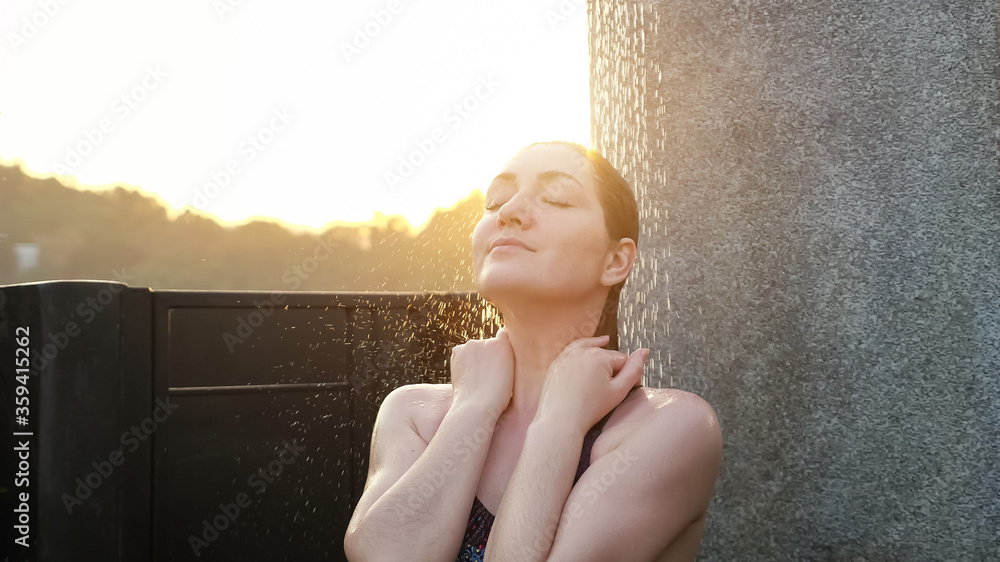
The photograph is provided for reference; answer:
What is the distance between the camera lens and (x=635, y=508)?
1.63 meters

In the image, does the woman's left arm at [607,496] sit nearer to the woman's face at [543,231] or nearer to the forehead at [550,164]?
the woman's face at [543,231]

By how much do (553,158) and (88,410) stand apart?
2.29 m

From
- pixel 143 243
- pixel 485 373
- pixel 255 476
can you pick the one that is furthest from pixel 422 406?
pixel 143 243

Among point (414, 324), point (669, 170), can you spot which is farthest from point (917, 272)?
point (414, 324)

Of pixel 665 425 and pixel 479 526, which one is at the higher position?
pixel 665 425

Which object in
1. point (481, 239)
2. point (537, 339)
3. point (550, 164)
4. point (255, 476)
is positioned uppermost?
point (550, 164)

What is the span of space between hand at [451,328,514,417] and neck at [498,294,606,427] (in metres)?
0.04

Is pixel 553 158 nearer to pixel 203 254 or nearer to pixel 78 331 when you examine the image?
pixel 78 331

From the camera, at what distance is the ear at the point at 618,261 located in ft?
6.81

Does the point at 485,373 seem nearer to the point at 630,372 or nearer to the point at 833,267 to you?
the point at 630,372

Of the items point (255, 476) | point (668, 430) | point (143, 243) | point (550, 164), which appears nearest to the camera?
point (668, 430)

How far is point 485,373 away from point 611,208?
0.59 m

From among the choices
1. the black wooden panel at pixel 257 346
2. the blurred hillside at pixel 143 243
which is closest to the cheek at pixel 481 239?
the black wooden panel at pixel 257 346

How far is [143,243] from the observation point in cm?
1914
